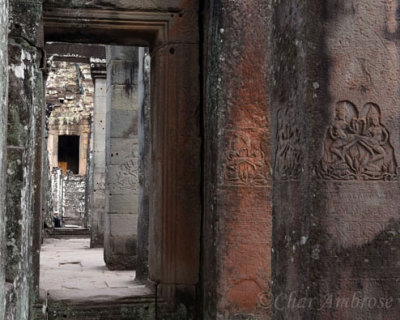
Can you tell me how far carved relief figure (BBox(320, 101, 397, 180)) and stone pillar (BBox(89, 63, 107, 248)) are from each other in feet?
32.2

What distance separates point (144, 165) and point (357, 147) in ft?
16.1

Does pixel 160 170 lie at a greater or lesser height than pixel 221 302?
greater

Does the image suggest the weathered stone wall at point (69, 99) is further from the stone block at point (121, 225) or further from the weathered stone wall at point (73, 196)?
the stone block at point (121, 225)

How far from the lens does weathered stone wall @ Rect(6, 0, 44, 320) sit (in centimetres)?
401

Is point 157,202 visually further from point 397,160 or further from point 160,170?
point 397,160

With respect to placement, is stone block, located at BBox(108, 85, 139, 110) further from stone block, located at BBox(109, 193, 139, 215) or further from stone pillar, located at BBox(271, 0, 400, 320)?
stone pillar, located at BBox(271, 0, 400, 320)

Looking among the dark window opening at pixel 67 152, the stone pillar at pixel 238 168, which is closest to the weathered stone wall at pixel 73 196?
the dark window opening at pixel 67 152

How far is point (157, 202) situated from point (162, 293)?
2.47 ft

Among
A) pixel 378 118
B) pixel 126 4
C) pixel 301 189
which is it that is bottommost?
pixel 301 189

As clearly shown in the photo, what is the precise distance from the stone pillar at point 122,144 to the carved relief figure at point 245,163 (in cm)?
466

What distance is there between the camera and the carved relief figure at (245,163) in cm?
470

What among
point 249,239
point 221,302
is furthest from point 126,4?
point 221,302

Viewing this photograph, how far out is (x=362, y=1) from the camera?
272 cm

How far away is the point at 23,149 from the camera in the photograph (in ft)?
14.2
